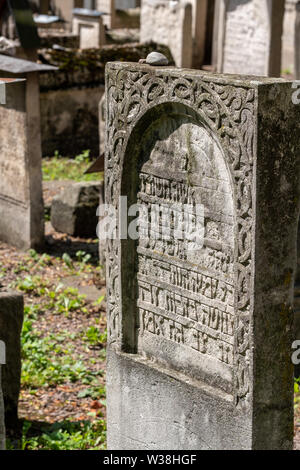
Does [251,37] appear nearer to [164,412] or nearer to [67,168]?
[67,168]

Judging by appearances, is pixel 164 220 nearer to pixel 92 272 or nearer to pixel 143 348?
pixel 143 348

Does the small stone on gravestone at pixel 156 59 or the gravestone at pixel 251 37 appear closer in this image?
the small stone on gravestone at pixel 156 59

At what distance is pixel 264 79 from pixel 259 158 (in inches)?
13.8

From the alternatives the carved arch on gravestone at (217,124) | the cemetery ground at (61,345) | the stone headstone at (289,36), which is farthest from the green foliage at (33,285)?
the stone headstone at (289,36)

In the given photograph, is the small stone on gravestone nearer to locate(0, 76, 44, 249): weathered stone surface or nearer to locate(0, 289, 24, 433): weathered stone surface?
locate(0, 289, 24, 433): weathered stone surface

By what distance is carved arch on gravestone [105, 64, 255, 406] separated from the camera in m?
3.75

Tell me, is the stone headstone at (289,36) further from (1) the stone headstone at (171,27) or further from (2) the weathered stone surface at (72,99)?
(2) the weathered stone surface at (72,99)

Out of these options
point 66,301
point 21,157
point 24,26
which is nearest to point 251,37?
point 24,26

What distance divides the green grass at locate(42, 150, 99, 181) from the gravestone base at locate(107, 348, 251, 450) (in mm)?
6198

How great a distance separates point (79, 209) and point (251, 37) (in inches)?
247

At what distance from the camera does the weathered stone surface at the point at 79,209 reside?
9.17 metres

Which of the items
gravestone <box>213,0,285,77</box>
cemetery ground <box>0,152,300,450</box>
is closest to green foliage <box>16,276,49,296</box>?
cemetery ground <box>0,152,300,450</box>

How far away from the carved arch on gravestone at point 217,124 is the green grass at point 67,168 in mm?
6335
